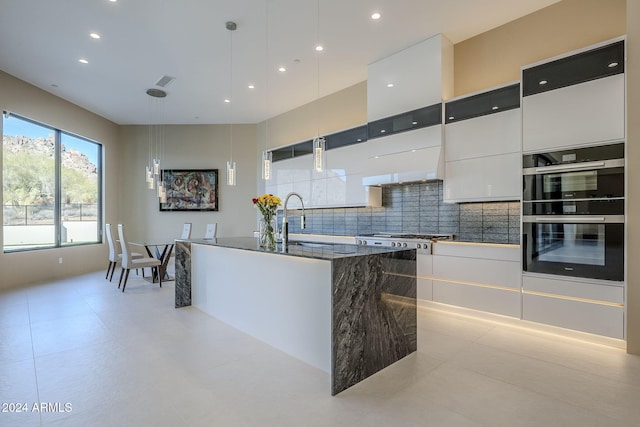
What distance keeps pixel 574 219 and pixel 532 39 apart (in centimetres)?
210

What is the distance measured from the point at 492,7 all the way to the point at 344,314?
11.8 feet

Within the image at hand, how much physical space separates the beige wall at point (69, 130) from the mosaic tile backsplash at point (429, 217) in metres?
5.23

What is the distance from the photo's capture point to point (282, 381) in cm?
219

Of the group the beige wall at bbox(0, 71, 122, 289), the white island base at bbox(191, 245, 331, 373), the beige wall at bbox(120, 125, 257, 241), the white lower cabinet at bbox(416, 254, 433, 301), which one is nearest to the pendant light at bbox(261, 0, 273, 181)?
the beige wall at bbox(120, 125, 257, 241)

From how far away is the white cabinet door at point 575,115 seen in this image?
2.69 m

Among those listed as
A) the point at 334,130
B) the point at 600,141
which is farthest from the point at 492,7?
the point at 334,130

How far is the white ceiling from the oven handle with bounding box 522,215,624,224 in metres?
2.28

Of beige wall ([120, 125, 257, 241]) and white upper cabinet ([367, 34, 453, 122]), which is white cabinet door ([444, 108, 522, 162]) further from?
beige wall ([120, 125, 257, 241])

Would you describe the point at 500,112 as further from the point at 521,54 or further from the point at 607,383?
the point at 607,383

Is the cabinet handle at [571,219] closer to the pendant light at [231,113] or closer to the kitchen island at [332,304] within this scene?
the kitchen island at [332,304]

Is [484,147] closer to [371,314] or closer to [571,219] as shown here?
[571,219]

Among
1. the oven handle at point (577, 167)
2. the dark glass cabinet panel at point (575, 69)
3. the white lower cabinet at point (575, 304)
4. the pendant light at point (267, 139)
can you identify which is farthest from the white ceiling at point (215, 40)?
the white lower cabinet at point (575, 304)

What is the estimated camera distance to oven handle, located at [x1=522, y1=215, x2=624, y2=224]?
2660mm

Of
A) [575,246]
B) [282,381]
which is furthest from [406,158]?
[282,381]
